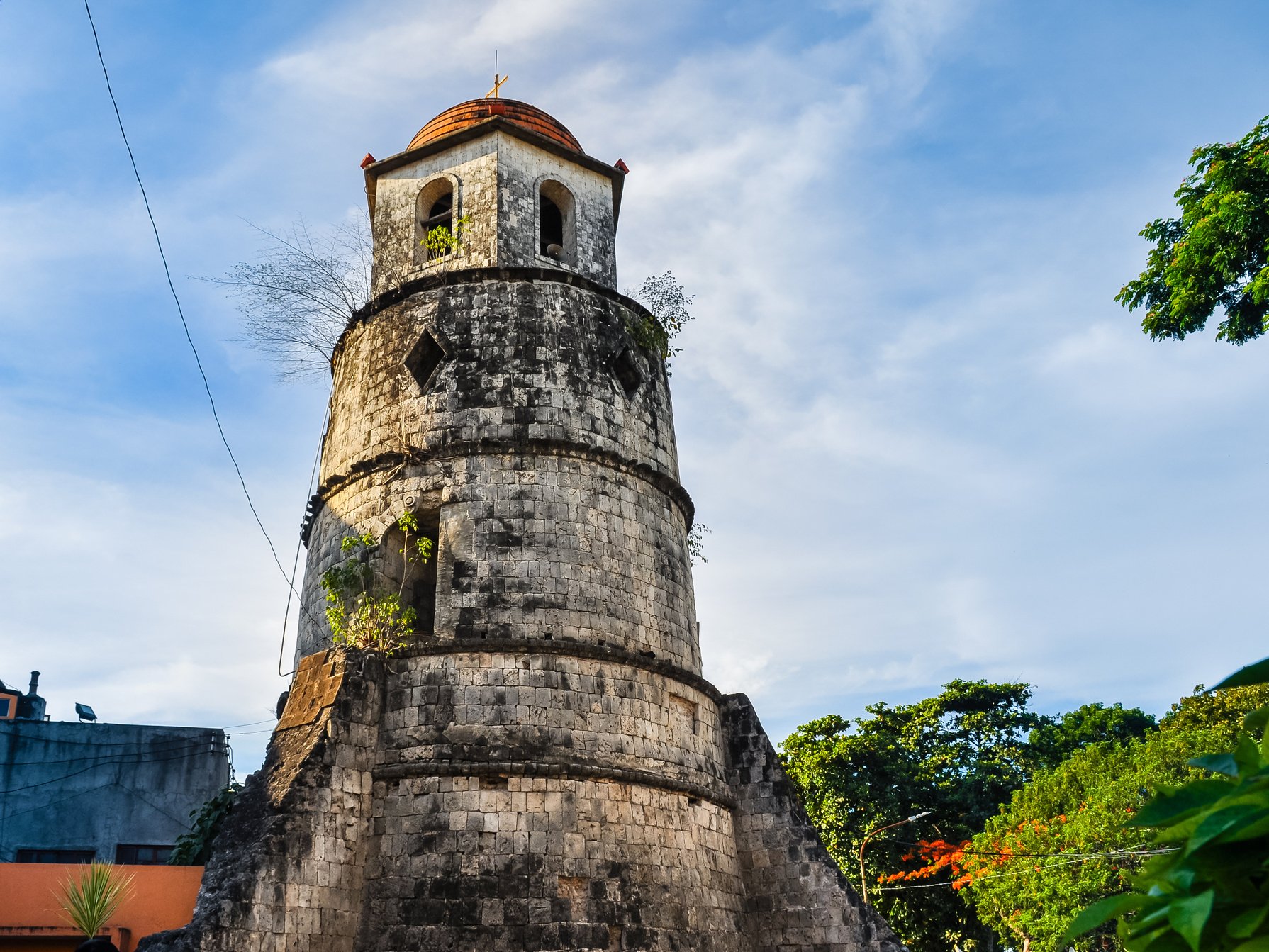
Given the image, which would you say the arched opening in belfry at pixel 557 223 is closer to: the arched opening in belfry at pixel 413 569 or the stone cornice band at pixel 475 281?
the stone cornice band at pixel 475 281

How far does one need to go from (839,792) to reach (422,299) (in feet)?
57.1

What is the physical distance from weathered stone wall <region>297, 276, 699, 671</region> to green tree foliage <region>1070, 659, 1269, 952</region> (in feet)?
27.2

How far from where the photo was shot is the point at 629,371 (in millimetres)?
11852

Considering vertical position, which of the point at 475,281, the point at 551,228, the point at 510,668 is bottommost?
the point at 510,668

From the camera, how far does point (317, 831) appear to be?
834cm

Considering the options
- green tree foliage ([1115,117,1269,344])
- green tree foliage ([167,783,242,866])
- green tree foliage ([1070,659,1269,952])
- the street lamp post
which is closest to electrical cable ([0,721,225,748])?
green tree foliage ([167,783,242,866])

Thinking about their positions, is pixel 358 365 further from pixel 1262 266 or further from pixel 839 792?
pixel 839 792

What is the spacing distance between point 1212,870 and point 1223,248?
971cm

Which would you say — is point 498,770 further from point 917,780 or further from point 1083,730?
point 1083,730

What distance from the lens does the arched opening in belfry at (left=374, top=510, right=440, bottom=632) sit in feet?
33.8

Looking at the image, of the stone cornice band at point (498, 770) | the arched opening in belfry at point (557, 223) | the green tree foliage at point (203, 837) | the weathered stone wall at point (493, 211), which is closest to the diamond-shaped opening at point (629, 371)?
the weathered stone wall at point (493, 211)

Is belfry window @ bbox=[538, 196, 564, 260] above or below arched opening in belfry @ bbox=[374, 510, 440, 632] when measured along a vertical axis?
above

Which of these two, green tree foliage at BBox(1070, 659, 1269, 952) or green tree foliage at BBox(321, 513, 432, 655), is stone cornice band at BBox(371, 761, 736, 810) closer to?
green tree foliage at BBox(321, 513, 432, 655)

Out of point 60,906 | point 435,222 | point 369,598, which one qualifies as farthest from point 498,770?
point 435,222
